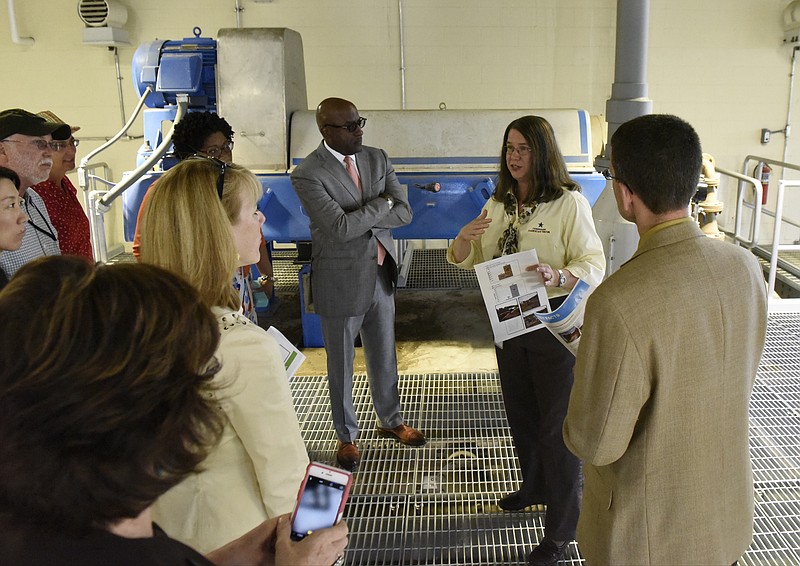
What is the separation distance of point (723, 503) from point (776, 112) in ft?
21.4

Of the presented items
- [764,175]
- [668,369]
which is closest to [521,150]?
[668,369]

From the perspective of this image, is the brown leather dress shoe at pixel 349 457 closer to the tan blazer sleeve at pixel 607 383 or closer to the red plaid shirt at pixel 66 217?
the red plaid shirt at pixel 66 217

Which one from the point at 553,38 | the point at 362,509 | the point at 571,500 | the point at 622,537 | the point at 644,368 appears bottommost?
the point at 362,509

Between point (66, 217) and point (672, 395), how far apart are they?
2.51 meters

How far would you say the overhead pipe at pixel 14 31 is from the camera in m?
6.41

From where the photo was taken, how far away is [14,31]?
645 centimetres

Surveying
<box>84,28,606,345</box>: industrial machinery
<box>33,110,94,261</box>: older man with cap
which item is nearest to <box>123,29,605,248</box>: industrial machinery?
<box>84,28,606,345</box>: industrial machinery

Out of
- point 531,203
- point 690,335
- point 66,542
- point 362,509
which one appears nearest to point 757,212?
point 531,203

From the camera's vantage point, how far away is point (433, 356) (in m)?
4.33

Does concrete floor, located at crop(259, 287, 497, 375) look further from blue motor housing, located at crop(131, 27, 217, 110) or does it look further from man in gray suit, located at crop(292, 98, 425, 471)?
blue motor housing, located at crop(131, 27, 217, 110)

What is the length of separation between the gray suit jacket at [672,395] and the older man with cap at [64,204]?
7.33 feet

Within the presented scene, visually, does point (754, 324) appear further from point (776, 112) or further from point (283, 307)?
point (776, 112)

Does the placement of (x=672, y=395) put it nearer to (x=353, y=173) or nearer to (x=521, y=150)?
(x=521, y=150)

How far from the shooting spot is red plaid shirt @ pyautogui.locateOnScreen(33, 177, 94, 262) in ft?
8.89
